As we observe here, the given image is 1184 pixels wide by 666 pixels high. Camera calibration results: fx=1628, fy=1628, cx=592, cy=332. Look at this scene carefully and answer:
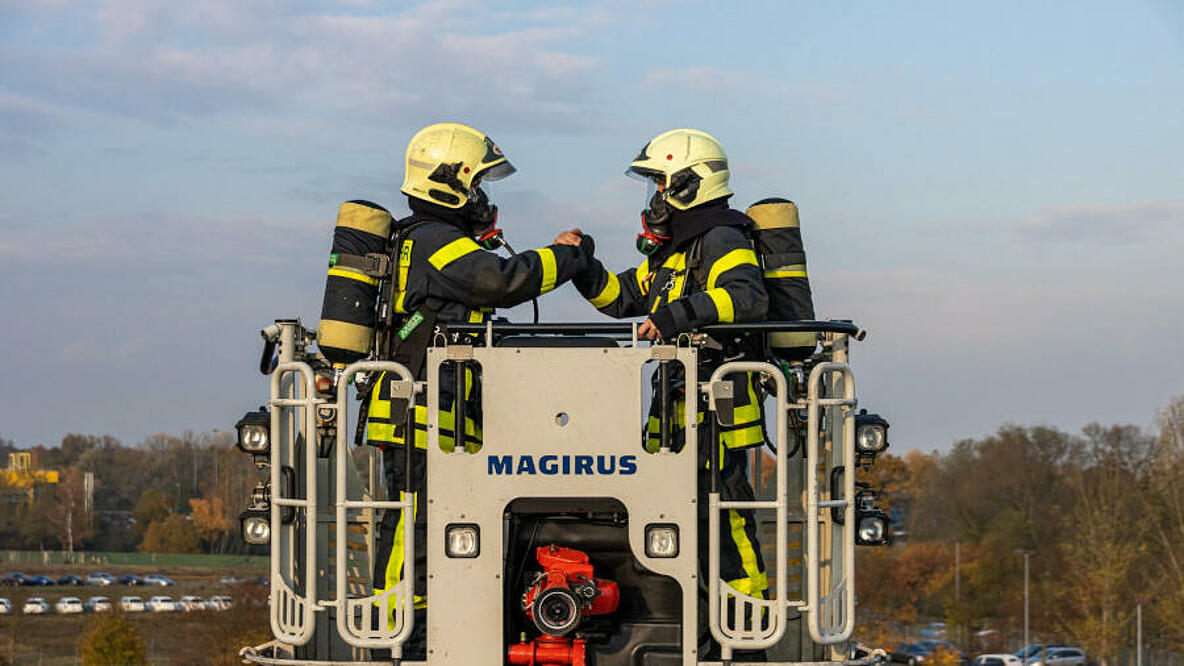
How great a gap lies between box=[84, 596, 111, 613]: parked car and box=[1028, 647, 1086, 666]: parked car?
51095mm

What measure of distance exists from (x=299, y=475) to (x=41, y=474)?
381 ft

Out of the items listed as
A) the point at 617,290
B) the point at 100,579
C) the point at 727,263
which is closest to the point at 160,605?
the point at 100,579

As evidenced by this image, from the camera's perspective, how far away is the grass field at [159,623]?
73438mm

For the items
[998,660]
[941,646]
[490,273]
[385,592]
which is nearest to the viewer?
[385,592]

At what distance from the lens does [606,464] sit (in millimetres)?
7355

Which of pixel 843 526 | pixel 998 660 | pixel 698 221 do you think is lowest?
pixel 998 660

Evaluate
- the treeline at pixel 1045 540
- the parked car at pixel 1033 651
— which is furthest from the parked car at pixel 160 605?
→ the parked car at pixel 1033 651

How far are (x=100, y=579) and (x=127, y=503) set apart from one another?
8.49 meters

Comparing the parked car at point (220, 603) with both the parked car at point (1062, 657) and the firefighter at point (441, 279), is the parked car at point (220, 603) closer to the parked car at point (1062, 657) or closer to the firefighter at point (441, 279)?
the parked car at point (1062, 657)

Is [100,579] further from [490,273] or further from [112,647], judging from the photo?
[490,273]

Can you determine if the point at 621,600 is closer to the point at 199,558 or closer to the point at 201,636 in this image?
the point at 201,636

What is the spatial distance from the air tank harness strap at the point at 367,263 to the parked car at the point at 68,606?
309ft

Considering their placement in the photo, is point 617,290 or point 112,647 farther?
point 112,647

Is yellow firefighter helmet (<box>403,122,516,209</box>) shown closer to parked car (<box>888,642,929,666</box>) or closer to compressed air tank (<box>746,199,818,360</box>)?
compressed air tank (<box>746,199,818,360</box>)
